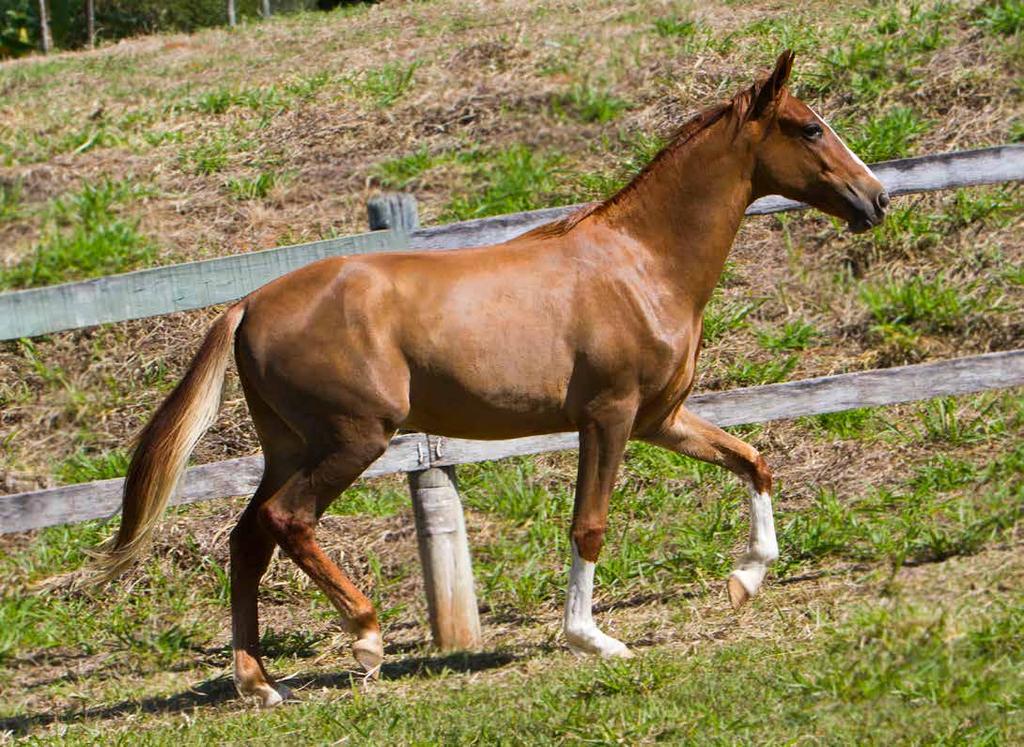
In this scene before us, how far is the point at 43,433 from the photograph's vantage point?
8.17 metres

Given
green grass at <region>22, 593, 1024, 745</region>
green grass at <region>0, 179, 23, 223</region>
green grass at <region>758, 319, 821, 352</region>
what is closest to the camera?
green grass at <region>22, 593, 1024, 745</region>

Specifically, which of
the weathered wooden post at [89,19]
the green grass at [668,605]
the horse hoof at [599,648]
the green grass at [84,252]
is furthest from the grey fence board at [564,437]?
the weathered wooden post at [89,19]

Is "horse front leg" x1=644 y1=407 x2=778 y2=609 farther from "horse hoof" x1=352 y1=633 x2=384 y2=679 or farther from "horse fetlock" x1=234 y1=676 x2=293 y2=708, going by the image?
"horse fetlock" x1=234 y1=676 x2=293 y2=708

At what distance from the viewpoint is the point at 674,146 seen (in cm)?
543

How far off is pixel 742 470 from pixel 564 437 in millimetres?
883

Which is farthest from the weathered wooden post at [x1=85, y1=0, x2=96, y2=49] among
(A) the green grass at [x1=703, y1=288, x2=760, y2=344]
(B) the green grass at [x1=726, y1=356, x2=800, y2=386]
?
(B) the green grass at [x1=726, y1=356, x2=800, y2=386]

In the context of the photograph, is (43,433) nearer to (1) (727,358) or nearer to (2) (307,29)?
(1) (727,358)

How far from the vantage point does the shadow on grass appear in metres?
5.44

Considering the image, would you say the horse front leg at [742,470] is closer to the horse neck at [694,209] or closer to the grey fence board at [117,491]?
the horse neck at [694,209]

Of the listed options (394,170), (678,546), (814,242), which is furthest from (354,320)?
(394,170)

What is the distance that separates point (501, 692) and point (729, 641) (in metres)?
1.05

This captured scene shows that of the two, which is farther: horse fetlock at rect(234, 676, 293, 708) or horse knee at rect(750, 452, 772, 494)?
horse knee at rect(750, 452, 772, 494)

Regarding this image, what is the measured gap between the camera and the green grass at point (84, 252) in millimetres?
9484

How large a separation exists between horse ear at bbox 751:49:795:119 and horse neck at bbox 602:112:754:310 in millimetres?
128
